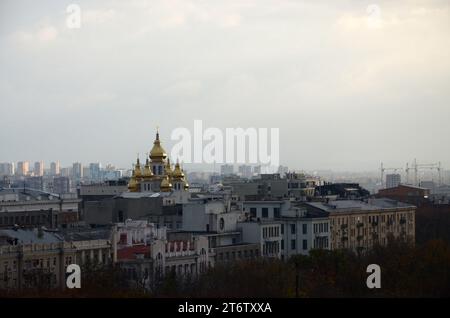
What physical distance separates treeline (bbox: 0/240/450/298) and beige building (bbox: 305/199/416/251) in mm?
6111

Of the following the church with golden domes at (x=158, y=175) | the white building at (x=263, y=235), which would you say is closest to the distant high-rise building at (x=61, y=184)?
the church with golden domes at (x=158, y=175)

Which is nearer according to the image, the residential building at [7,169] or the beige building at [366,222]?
the beige building at [366,222]

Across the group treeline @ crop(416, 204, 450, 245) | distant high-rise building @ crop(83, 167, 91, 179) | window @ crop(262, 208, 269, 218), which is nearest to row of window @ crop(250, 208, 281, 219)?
window @ crop(262, 208, 269, 218)

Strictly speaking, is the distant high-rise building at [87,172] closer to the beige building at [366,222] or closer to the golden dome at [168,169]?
the golden dome at [168,169]

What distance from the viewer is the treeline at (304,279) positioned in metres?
29.0

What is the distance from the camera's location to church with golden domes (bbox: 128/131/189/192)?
49406 mm

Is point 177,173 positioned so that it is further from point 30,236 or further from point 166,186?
point 30,236

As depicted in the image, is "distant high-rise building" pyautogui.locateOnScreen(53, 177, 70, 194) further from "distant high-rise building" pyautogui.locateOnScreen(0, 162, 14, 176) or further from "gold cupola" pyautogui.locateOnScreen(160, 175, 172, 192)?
"gold cupola" pyautogui.locateOnScreen(160, 175, 172, 192)

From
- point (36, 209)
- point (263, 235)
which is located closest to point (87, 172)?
point (36, 209)

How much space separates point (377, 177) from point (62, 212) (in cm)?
6508

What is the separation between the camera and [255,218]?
40.5m

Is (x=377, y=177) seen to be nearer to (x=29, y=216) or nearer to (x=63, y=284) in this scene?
(x=29, y=216)

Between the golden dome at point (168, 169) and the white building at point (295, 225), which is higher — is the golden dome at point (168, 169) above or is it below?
above

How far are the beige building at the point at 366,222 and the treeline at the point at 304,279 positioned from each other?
6.11 meters
